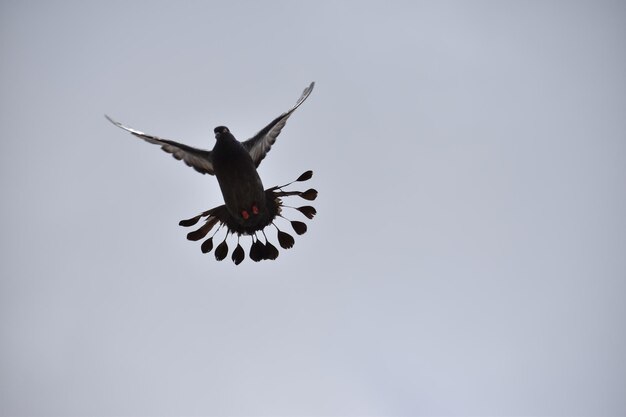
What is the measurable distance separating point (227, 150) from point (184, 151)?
1297 mm

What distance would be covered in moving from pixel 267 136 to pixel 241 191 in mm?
1509

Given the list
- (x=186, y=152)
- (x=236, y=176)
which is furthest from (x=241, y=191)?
(x=186, y=152)

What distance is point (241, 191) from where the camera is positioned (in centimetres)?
893

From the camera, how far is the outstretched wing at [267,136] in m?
9.30

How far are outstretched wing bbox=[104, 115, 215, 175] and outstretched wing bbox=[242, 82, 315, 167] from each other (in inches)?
29.4

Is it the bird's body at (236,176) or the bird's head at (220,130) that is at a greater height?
the bird's head at (220,130)

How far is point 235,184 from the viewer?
881cm

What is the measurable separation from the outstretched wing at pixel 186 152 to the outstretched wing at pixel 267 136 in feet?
2.45

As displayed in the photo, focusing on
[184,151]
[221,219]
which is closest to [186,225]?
[221,219]

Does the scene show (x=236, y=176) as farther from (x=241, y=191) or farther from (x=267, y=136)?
(x=267, y=136)

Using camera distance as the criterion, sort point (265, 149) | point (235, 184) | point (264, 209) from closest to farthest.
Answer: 1. point (235, 184)
2. point (264, 209)
3. point (265, 149)

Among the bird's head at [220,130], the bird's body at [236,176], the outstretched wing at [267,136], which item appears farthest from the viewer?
the outstretched wing at [267,136]

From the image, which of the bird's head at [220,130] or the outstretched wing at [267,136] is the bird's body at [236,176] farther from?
the outstretched wing at [267,136]

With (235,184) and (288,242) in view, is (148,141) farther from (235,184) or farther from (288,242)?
(288,242)
